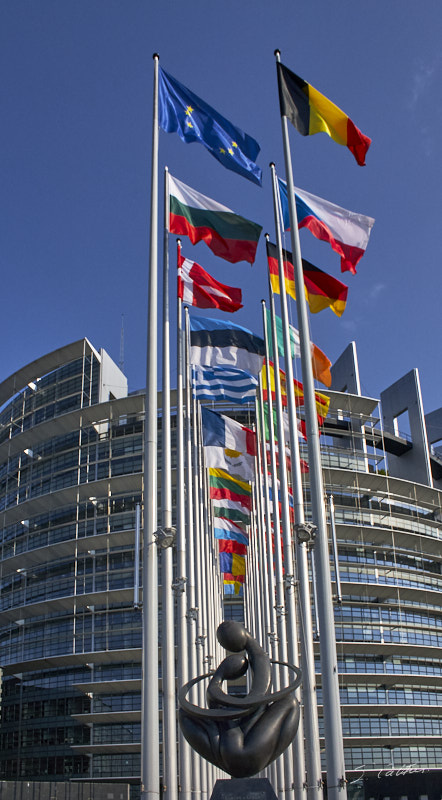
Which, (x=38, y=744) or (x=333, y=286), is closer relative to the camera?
(x=333, y=286)

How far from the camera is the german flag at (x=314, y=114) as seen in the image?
22.8 metres

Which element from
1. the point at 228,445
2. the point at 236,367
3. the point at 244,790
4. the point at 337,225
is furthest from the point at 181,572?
the point at 337,225

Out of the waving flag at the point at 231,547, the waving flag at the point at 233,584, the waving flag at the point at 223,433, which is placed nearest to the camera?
the waving flag at the point at 223,433

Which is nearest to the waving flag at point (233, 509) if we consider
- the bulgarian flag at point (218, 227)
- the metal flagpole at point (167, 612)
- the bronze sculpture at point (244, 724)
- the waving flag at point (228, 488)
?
the waving flag at point (228, 488)

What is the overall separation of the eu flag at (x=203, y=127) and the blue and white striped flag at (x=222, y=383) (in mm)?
11653

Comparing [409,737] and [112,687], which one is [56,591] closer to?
[112,687]

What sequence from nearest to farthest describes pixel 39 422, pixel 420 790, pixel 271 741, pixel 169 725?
pixel 271 741 → pixel 169 725 → pixel 420 790 → pixel 39 422

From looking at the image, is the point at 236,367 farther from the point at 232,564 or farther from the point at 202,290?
the point at 232,564

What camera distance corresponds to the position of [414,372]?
7900cm

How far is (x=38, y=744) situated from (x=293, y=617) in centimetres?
4402

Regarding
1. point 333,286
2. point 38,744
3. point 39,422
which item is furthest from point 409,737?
point 333,286

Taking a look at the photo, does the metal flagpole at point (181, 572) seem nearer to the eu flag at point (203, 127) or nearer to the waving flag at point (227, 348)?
the waving flag at point (227, 348)

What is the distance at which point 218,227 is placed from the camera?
26.5 meters

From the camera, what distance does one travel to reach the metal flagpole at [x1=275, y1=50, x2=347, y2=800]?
16.7m
